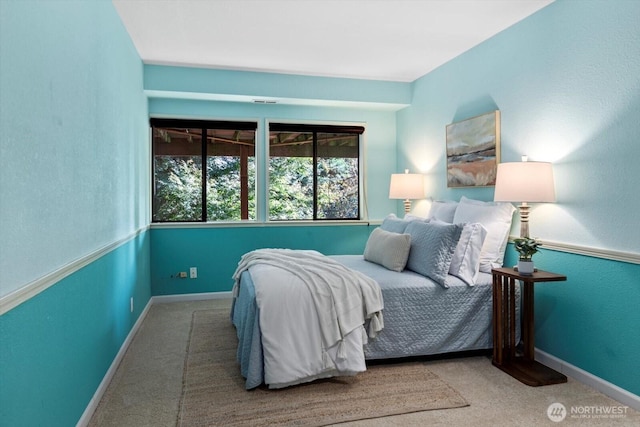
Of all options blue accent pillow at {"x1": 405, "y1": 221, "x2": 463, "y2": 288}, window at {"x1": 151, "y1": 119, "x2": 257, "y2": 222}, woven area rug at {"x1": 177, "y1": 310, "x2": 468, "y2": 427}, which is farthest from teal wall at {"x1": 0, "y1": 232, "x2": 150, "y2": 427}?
blue accent pillow at {"x1": 405, "y1": 221, "x2": 463, "y2": 288}

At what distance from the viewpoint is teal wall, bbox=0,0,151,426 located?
4.69 ft

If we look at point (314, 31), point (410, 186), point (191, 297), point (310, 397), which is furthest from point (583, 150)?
point (191, 297)

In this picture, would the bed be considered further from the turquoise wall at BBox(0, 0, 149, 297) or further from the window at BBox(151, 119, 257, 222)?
the window at BBox(151, 119, 257, 222)

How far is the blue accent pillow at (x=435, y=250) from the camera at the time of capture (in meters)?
3.07

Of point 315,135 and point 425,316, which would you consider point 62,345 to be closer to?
point 425,316

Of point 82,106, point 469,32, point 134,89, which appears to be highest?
point 469,32

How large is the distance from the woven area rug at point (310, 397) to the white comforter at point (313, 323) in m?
0.11

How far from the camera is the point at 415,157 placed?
201 inches

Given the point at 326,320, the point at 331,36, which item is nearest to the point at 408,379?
the point at 326,320

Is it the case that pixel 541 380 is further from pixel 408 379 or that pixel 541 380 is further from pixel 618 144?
pixel 618 144

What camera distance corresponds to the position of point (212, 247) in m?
4.99

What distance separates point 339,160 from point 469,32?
2.37m

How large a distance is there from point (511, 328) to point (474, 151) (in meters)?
1.64

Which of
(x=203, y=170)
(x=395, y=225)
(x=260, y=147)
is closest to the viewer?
(x=395, y=225)
